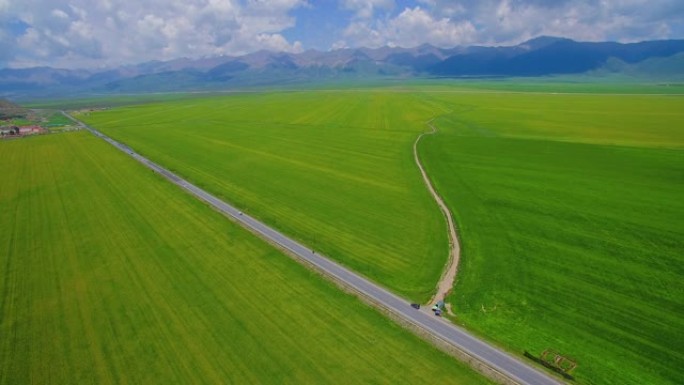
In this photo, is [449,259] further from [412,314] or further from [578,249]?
[578,249]

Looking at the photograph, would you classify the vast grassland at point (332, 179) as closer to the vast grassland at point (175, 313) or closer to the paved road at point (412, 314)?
the paved road at point (412, 314)

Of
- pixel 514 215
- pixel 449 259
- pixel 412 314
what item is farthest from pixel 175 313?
pixel 514 215

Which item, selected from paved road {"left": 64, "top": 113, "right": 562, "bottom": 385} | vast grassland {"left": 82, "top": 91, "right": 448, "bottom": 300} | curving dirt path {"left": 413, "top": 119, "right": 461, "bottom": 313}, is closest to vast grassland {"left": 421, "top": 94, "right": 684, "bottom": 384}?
curving dirt path {"left": 413, "top": 119, "right": 461, "bottom": 313}

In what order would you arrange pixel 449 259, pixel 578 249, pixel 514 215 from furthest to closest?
pixel 514 215, pixel 578 249, pixel 449 259

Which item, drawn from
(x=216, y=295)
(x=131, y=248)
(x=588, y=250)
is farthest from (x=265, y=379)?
(x=588, y=250)

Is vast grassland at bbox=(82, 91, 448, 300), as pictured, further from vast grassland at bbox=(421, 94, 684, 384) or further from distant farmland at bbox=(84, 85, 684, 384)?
vast grassland at bbox=(421, 94, 684, 384)
